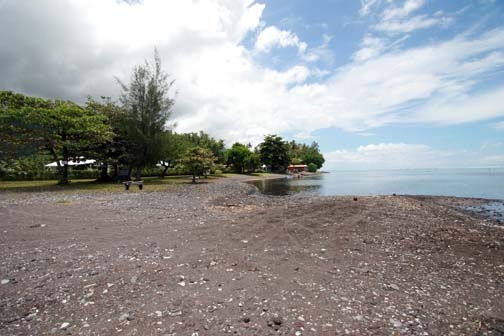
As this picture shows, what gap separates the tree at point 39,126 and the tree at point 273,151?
→ 70137 mm

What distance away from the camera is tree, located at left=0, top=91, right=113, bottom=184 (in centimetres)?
2241

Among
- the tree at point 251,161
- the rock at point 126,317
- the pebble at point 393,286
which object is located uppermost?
the tree at point 251,161

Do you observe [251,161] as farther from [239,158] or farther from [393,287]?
[393,287]

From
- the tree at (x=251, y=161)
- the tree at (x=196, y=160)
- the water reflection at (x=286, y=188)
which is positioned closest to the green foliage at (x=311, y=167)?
the tree at (x=251, y=161)

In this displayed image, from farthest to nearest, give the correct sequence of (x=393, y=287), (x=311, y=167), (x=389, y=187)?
(x=311, y=167), (x=389, y=187), (x=393, y=287)

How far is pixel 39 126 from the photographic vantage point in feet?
78.7

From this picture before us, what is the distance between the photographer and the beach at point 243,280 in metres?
3.85

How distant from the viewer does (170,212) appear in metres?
12.9

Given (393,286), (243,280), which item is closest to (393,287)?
(393,286)

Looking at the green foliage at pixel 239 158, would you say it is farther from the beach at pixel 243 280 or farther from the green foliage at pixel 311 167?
the beach at pixel 243 280

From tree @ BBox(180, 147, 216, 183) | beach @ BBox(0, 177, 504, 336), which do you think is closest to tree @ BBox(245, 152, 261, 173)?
tree @ BBox(180, 147, 216, 183)

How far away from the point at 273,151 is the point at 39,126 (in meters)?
75.8

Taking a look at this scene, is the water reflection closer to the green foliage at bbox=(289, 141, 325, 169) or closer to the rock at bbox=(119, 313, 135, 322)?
the rock at bbox=(119, 313, 135, 322)

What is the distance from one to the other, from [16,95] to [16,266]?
27.0 meters
